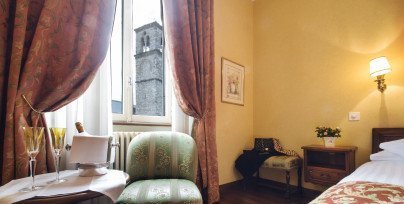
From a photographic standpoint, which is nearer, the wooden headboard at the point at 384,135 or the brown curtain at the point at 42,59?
the brown curtain at the point at 42,59

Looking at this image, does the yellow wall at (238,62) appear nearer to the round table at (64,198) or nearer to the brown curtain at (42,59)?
the brown curtain at (42,59)

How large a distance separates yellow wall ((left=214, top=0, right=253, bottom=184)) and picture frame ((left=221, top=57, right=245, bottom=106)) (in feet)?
0.22

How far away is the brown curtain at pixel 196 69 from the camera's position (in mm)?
2299

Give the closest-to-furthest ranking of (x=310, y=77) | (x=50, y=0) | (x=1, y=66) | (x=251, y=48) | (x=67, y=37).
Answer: (x=1, y=66) → (x=50, y=0) → (x=67, y=37) → (x=310, y=77) → (x=251, y=48)

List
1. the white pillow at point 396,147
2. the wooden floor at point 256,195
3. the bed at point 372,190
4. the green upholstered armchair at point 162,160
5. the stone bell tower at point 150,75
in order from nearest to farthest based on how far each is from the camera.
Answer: the bed at point 372,190 < the green upholstered armchair at point 162,160 < the white pillow at point 396,147 < the stone bell tower at point 150,75 < the wooden floor at point 256,195

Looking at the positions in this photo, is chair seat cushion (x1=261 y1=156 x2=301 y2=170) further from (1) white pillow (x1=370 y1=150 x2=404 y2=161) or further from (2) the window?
(2) the window

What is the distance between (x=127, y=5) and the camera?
7.61 feet

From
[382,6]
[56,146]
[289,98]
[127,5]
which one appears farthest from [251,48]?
[56,146]

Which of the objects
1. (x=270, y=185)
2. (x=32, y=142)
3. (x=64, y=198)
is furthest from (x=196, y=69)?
(x=270, y=185)

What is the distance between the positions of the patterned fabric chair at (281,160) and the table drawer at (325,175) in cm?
23

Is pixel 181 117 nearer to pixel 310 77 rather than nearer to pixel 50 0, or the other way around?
pixel 50 0

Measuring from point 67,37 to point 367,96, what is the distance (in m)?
2.93

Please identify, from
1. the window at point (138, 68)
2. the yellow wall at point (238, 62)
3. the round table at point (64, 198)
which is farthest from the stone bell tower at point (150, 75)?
the round table at point (64, 198)

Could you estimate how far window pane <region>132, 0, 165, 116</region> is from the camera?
7.94 feet
